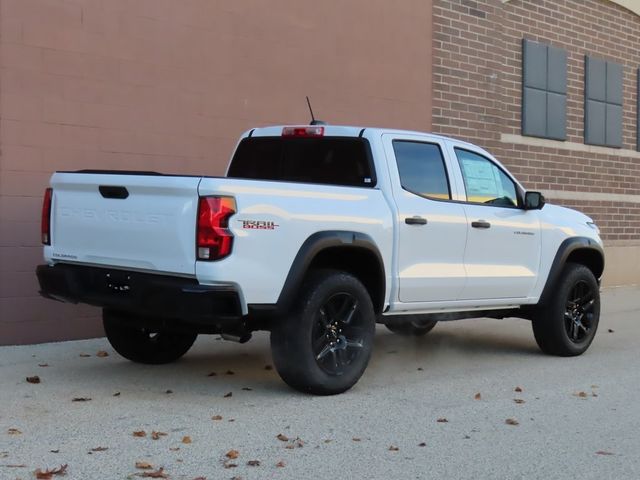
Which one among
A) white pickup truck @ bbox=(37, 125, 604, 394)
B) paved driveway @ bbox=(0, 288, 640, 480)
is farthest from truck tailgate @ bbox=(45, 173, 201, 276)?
paved driveway @ bbox=(0, 288, 640, 480)

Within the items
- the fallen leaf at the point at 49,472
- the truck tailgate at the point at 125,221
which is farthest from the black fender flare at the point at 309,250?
the fallen leaf at the point at 49,472

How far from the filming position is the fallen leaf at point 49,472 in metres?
4.47

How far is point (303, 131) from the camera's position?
288 inches

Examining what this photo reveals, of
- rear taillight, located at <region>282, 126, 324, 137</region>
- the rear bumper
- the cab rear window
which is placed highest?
rear taillight, located at <region>282, 126, 324, 137</region>

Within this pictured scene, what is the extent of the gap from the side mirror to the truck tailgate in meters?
3.54

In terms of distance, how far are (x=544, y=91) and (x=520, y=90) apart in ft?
2.13

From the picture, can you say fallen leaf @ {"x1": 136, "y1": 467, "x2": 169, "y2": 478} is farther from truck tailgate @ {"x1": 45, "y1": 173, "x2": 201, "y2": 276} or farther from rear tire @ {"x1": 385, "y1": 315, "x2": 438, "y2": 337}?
rear tire @ {"x1": 385, "y1": 315, "x2": 438, "y2": 337}

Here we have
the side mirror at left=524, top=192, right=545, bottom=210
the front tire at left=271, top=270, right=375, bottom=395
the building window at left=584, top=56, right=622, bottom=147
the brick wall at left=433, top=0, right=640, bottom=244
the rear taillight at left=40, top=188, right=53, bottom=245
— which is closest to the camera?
the front tire at left=271, top=270, right=375, bottom=395

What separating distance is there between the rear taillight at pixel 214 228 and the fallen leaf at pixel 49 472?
1601 millimetres

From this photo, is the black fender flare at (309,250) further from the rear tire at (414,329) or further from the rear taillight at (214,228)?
the rear tire at (414,329)

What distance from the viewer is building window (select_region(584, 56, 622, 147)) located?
50.3 ft

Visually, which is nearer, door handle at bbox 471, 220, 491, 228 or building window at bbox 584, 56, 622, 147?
door handle at bbox 471, 220, 491, 228

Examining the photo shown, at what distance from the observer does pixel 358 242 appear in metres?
6.43

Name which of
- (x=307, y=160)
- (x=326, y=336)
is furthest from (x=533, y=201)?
(x=326, y=336)
